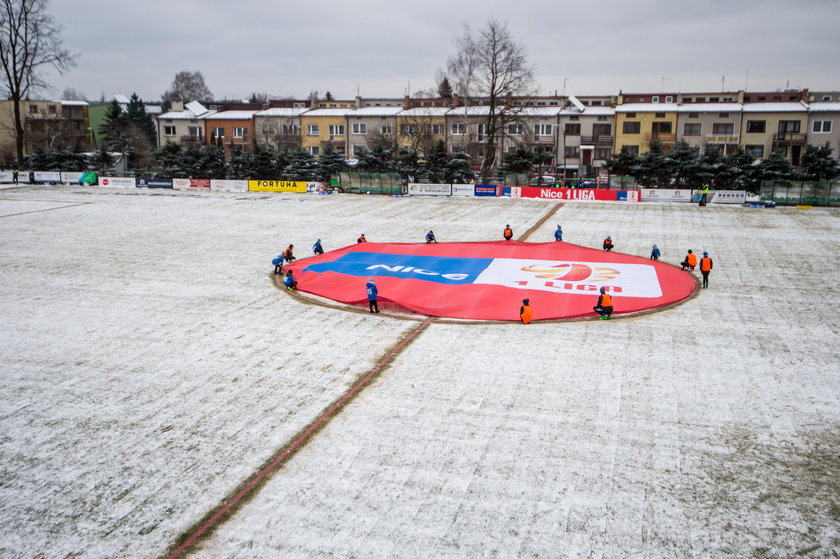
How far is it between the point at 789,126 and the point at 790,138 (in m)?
1.43

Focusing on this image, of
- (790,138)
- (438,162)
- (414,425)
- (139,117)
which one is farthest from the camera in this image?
(139,117)

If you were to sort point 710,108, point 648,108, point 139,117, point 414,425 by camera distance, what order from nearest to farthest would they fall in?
1. point 414,425
2. point 710,108
3. point 648,108
4. point 139,117

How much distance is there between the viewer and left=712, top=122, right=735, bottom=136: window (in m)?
66.9

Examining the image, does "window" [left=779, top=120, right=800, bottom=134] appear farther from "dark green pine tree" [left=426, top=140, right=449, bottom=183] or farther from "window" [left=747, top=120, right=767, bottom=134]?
"dark green pine tree" [left=426, top=140, right=449, bottom=183]

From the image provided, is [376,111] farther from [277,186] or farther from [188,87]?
[188,87]

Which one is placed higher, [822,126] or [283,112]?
[283,112]

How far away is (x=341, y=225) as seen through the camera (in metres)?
41.2

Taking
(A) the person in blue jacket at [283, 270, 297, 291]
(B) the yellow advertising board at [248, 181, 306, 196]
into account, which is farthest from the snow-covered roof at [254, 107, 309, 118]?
(A) the person in blue jacket at [283, 270, 297, 291]

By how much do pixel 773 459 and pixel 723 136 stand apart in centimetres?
6556

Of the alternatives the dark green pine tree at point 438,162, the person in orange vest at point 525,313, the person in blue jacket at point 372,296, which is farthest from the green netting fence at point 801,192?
the person in blue jacket at point 372,296

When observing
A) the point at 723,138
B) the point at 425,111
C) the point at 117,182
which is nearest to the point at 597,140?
the point at 723,138

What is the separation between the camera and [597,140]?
71.5 m

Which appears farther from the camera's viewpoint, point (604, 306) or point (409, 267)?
point (409, 267)

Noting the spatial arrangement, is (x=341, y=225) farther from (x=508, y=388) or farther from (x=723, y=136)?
(x=723, y=136)
